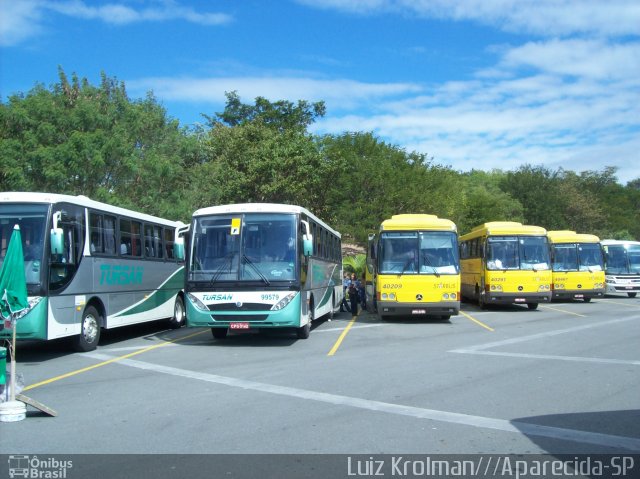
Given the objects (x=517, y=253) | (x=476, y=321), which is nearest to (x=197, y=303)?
(x=476, y=321)

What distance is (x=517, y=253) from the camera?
2336 centimetres

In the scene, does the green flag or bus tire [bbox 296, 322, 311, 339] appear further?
→ bus tire [bbox 296, 322, 311, 339]

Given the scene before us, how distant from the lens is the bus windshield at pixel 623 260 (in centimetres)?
3234

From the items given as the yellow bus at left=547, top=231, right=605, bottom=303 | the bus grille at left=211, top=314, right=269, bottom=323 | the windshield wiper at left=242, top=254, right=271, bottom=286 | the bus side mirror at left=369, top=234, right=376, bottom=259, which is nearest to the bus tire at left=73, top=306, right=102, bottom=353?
the bus grille at left=211, top=314, right=269, bottom=323

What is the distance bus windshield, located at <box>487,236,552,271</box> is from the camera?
23141mm

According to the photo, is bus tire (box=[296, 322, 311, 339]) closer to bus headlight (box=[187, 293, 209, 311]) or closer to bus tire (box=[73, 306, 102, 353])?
bus headlight (box=[187, 293, 209, 311])

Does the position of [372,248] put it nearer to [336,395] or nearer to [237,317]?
[237,317]

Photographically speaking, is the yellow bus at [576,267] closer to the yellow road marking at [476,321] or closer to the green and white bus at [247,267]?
the yellow road marking at [476,321]

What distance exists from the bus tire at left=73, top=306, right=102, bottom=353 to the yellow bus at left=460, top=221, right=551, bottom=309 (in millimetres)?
14827

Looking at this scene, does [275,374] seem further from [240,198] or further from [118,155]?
[240,198]

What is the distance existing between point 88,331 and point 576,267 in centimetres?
2204

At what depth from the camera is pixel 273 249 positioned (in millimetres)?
13578

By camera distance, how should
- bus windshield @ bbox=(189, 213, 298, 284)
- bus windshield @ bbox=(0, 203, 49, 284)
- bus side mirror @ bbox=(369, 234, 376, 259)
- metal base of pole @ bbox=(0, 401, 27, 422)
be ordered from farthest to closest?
1. bus side mirror @ bbox=(369, 234, 376, 259)
2. bus windshield @ bbox=(189, 213, 298, 284)
3. bus windshield @ bbox=(0, 203, 49, 284)
4. metal base of pole @ bbox=(0, 401, 27, 422)

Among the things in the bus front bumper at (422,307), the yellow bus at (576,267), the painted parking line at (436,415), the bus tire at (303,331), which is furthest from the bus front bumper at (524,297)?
the painted parking line at (436,415)
